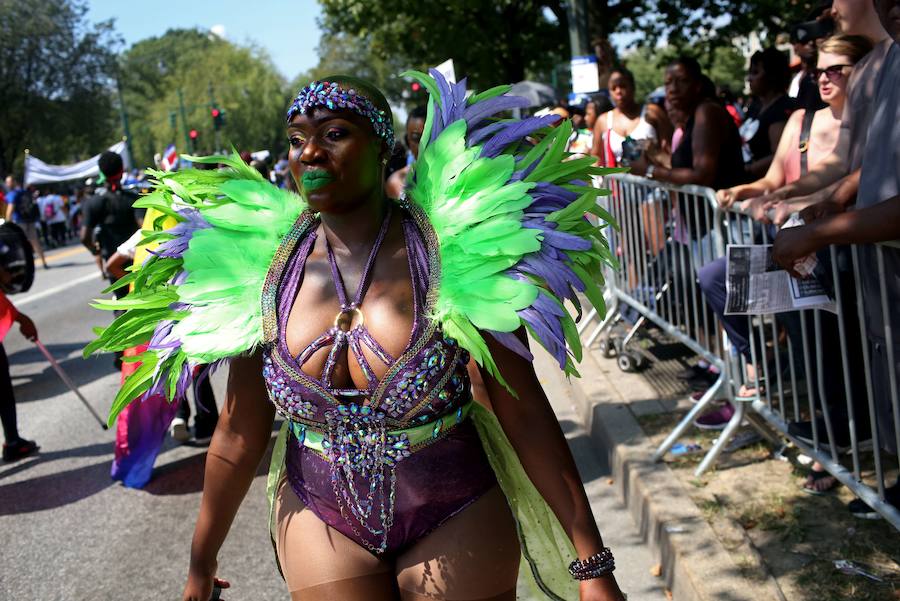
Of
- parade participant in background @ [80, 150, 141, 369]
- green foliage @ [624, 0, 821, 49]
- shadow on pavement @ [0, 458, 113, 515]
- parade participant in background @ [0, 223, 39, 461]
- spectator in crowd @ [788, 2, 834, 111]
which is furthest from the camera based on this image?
green foliage @ [624, 0, 821, 49]

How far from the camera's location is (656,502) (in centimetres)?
433

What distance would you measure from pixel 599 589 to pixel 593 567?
0.17ft

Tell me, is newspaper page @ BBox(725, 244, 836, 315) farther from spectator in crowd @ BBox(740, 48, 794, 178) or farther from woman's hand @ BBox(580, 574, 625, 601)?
spectator in crowd @ BBox(740, 48, 794, 178)

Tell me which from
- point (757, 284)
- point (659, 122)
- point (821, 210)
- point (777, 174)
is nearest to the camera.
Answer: point (821, 210)

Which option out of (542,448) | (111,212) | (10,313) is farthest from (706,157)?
(111,212)

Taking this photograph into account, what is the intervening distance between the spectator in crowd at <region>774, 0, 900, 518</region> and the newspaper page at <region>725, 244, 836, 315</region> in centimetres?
25

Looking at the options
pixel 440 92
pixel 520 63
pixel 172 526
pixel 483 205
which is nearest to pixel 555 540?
pixel 483 205

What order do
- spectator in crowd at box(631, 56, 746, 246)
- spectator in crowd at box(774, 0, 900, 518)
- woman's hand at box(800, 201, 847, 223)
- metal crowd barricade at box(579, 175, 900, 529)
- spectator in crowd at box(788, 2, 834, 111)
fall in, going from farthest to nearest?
spectator in crowd at box(631, 56, 746, 246)
spectator in crowd at box(788, 2, 834, 111)
woman's hand at box(800, 201, 847, 223)
metal crowd barricade at box(579, 175, 900, 529)
spectator in crowd at box(774, 0, 900, 518)

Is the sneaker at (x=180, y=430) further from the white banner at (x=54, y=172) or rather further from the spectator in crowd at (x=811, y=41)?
the white banner at (x=54, y=172)

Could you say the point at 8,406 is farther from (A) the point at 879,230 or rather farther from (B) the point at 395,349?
(A) the point at 879,230

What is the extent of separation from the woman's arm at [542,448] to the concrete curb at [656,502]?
1.45 m

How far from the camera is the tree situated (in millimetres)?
44938

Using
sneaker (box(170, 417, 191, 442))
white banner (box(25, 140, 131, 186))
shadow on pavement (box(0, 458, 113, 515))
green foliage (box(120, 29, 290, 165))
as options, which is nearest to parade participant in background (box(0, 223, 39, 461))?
shadow on pavement (box(0, 458, 113, 515))

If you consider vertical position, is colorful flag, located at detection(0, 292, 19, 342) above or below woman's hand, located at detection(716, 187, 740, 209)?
below
